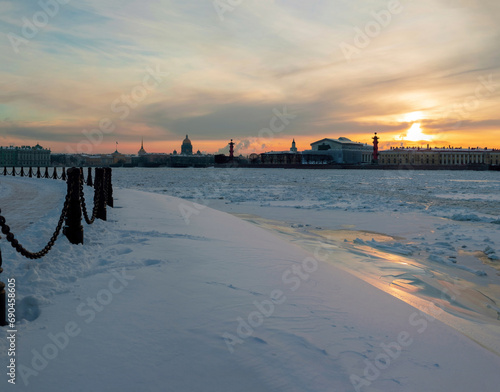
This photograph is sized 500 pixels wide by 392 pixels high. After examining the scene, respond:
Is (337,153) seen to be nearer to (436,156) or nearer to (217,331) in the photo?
(436,156)

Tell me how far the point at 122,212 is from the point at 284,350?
7690mm

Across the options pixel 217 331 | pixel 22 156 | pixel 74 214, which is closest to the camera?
pixel 217 331

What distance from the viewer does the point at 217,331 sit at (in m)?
2.85

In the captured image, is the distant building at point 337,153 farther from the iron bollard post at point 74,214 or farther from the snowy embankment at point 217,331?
the snowy embankment at point 217,331

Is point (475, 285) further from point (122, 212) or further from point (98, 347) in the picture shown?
point (122, 212)

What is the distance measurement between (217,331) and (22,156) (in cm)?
19715

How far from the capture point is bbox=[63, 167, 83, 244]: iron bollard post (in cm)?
543

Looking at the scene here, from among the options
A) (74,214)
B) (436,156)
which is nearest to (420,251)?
(74,214)

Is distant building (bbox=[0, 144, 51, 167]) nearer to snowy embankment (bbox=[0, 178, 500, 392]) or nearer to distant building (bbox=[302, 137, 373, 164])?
distant building (bbox=[302, 137, 373, 164])

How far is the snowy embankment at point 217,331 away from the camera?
7.75 ft

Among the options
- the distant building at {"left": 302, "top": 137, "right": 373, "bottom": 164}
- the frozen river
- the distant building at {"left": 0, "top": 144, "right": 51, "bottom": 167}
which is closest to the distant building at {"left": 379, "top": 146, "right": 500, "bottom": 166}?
the distant building at {"left": 302, "top": 137, "right": 373, "bottom": 164}

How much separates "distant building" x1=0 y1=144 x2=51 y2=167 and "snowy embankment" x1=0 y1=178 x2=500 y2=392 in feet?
605

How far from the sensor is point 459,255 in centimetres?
738

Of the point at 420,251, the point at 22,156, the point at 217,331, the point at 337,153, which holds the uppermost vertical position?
the point at 337,153
